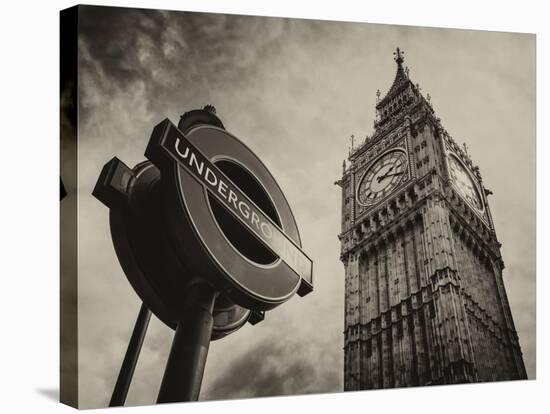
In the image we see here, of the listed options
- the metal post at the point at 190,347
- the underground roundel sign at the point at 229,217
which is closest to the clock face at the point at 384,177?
the underground roundel sign at the point at 229,217

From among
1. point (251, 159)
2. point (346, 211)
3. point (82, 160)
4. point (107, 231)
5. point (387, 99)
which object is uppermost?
point (387, 99)

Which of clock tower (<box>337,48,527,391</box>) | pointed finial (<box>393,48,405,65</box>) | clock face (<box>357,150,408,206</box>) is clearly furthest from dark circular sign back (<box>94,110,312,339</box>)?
clock face (<box>357,150,408,206</box>)

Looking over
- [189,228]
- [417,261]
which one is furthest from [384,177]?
[189,228]

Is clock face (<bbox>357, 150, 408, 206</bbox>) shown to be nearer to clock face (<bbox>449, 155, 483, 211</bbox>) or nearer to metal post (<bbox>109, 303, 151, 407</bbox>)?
clock face (<bbox>449, 155, 483, 211</bbox>)

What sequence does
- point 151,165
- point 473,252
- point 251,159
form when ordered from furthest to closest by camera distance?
point 473,252
point 251,159
point 151,165

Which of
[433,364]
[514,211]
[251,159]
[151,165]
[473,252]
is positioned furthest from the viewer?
[473,252]

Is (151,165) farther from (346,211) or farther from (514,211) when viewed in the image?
(514,211)

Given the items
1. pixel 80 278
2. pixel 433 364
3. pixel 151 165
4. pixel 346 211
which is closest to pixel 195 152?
pixel 151 165

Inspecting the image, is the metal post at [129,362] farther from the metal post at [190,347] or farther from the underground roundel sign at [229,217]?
the underground roundel sign at [229,217]
